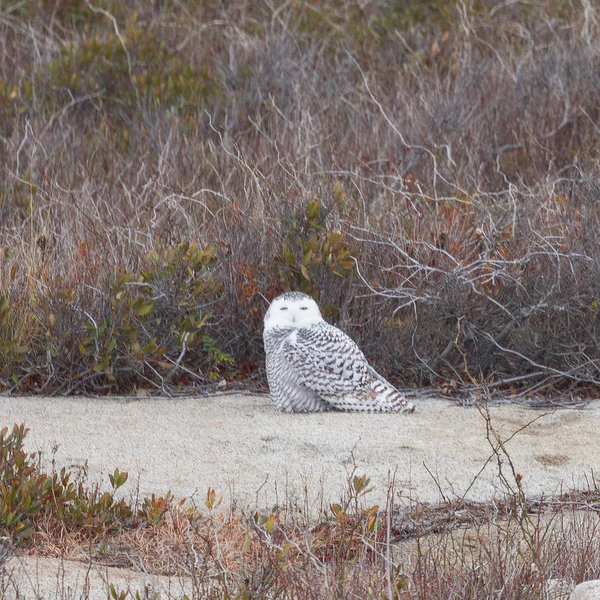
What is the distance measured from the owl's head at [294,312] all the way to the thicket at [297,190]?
524 millimetres

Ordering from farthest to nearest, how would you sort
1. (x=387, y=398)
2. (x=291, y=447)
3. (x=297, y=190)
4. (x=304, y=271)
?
(x=297, y=190)
(x=304, y=271)
(x=387, y=398)
(x=291, y=447)

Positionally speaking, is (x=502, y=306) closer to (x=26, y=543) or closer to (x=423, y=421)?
(x=423, y=421)

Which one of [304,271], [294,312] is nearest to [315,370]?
[294,312]

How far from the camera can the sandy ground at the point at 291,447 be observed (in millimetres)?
3760

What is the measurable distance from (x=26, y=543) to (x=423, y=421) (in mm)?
1907

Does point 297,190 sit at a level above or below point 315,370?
above

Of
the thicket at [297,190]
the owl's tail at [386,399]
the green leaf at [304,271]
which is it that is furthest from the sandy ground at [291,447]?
the green leaf at [304,271]

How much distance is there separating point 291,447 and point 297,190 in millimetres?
1949

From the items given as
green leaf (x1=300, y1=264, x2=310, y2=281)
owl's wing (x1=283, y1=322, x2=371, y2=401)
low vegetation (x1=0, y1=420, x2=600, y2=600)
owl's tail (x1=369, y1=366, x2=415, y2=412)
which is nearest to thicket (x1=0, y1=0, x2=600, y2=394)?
green leaf (x1=300, y1=264, x2=310, y2=281)

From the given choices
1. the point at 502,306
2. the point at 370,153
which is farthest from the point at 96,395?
the point at 370,153

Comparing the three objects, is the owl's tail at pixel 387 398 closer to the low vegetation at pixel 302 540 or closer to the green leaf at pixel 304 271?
the green leaf at pixel 304 271

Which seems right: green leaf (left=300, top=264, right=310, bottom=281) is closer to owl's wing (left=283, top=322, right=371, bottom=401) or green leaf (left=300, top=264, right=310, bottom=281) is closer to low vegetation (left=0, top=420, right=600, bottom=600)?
owl's wing (left=283, top=322, right=371, bottom=401)

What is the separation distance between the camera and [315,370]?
4.48 m

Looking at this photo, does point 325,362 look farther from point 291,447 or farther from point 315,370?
point 291,447
